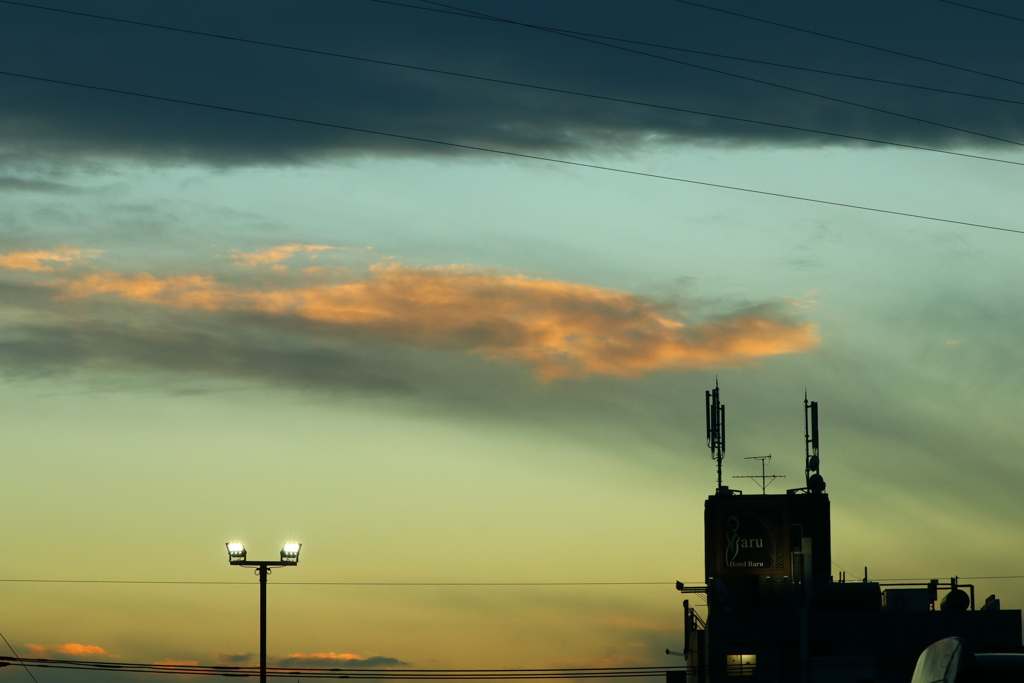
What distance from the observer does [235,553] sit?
47531 mm

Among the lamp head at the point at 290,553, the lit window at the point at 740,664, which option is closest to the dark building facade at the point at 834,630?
the lit window at the point at 740,664

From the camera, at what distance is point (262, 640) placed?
46.6m

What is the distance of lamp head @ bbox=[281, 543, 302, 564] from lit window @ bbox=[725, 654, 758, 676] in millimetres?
35984

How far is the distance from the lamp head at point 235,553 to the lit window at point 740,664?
1475 inches

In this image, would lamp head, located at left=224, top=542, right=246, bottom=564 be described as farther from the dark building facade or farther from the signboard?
the signboard

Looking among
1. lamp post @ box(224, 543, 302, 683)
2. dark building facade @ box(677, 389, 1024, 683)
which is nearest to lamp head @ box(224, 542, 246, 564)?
lamp post @ box(224, 543, 302, 683)

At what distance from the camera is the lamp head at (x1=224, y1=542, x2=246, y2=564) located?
4741 cm

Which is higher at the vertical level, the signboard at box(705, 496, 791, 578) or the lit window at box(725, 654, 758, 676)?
the signboard at box(705, 496, 791, 578)

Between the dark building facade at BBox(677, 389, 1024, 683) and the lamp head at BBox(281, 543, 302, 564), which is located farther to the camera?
the dark building facade at BBox(677, 389, 1024, 683)

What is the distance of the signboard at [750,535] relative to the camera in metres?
84.8

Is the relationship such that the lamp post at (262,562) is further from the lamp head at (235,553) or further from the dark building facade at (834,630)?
the dark building facade at (834,630)

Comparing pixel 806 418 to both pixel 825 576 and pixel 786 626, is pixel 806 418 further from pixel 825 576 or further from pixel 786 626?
pixel 786 626

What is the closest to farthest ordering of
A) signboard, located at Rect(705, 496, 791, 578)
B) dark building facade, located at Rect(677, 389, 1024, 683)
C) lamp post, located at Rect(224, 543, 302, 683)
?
lamp post, located at Rect(224, 543, 302, 683)
dark building facade, located at Rect(677, 389, 1024, 683)
signboard, located at Rect(705, 496, 791, 578)

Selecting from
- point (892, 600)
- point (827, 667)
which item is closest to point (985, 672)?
point (827, 667)
